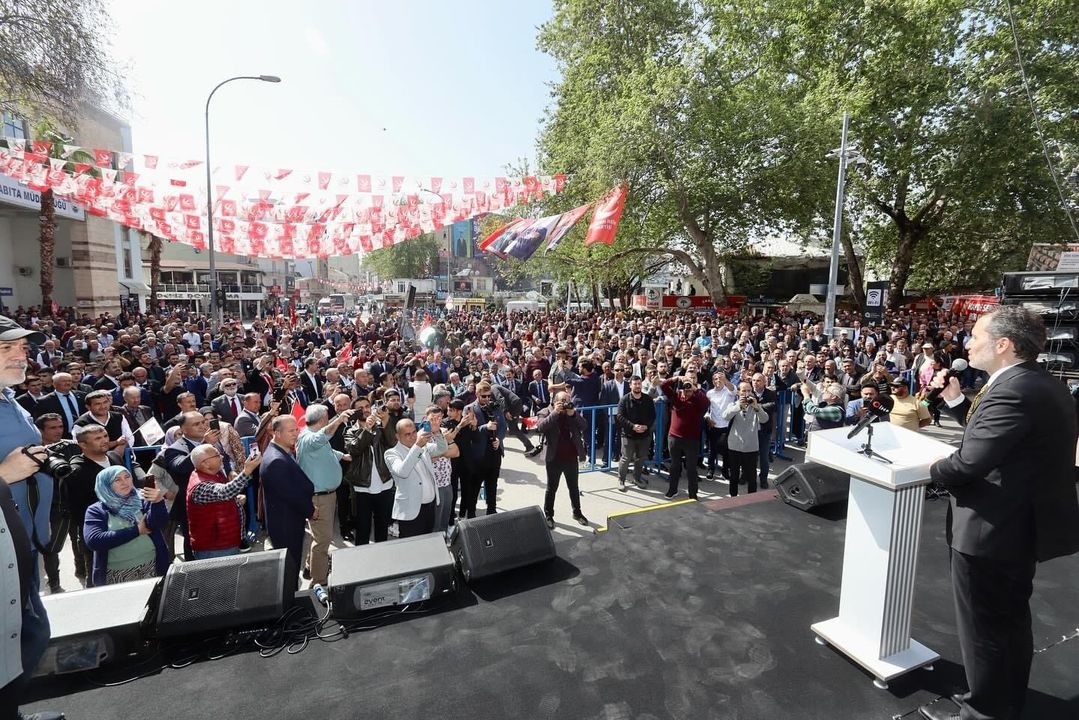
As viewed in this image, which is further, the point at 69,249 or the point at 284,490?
the point at 69,249

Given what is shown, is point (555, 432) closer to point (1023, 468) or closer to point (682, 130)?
point (1023, 468)

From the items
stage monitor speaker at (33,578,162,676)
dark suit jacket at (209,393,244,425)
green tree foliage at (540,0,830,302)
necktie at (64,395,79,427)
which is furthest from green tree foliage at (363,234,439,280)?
stage monitor speaker at (33,578,162,676)

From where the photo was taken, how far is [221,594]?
134 inches

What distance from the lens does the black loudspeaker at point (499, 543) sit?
3951mm

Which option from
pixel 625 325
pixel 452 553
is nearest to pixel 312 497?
pixel 452 553

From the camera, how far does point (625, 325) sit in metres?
22.0

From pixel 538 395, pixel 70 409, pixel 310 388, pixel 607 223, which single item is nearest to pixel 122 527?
pixel 70 409

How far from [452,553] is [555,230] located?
11709mm

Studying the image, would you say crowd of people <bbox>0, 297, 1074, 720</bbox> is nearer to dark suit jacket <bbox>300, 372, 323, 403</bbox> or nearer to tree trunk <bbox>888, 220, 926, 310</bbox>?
dark suit jacket <bbox>300, 372, 323, 403</bbox>

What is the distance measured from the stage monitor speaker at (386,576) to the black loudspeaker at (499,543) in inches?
6.2

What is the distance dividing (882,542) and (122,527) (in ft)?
16.2

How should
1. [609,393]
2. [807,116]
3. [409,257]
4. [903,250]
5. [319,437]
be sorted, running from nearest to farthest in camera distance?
1. [319,437]
2. [609,393]
3. [807,116]
4. [903,250]
5. [409,257]

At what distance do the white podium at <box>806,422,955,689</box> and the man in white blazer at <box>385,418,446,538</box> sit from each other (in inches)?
134

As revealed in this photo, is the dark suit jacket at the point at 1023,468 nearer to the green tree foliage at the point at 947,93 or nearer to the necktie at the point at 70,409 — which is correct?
Answer: the necktie at the point at 70,409
